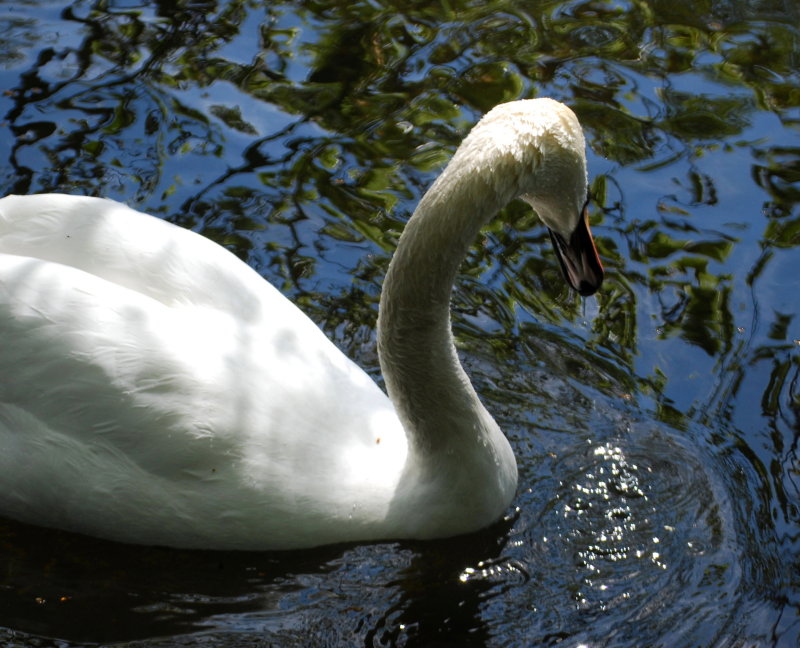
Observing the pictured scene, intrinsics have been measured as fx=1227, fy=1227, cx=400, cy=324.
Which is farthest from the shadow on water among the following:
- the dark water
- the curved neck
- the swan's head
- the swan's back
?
the swan's head

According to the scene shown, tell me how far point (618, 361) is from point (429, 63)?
336 cm

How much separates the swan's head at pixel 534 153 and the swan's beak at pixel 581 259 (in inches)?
5.8

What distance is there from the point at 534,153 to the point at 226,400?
1.56 metres

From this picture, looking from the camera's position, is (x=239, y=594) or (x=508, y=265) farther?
(x=508, y=265)

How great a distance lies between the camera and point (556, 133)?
177 inches

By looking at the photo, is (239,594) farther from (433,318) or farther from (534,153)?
(534,153)

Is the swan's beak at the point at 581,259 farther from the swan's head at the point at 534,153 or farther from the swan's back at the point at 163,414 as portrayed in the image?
the swan's back at the point at 163,414

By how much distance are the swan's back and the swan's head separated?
1.28 metres

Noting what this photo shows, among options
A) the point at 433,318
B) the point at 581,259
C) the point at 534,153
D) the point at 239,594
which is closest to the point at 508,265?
the point at 581,259

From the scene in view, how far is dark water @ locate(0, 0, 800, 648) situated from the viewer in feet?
16.7

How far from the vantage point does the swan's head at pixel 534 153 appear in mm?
4418

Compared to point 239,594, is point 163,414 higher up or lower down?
higher up

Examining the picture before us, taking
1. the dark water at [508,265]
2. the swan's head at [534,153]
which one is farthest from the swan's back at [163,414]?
the swan's head at [534,153]

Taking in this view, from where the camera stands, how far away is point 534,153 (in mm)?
4496
